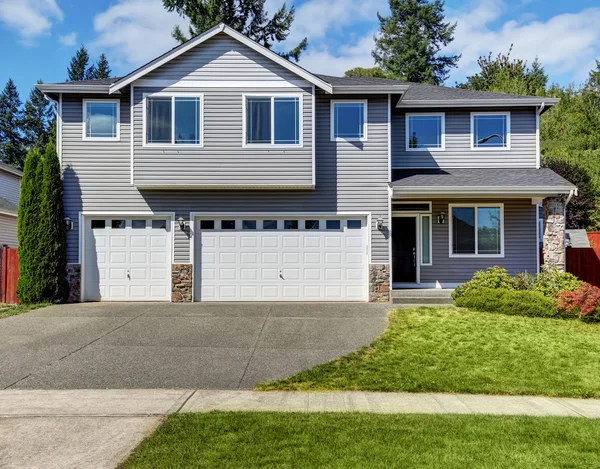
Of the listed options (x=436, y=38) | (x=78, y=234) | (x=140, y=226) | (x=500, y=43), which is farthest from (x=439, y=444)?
(x=436, y=38)

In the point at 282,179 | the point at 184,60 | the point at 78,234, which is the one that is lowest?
the point at 78,234

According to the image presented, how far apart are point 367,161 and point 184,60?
5.65m

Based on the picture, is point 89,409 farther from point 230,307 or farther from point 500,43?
point 500,43

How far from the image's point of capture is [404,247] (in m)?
14.7

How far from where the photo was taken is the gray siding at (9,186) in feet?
78.8

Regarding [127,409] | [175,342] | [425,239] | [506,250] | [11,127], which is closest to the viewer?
[127,409]

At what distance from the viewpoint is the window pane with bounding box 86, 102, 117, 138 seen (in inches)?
525

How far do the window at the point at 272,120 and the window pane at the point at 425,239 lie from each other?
479cm

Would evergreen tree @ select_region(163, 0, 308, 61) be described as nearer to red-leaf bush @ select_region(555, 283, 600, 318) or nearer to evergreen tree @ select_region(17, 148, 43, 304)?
evergreen tree @ select_region(17, 148, 43, 304)

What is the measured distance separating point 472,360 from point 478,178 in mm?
7016

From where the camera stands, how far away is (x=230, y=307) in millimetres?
12344

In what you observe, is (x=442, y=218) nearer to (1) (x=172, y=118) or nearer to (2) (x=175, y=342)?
(1) (x=172, y=118)

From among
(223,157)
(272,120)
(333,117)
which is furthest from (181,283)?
(333,117)

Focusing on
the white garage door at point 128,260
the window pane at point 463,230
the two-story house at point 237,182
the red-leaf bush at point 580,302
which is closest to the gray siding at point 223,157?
the two-story house at point 237,182
